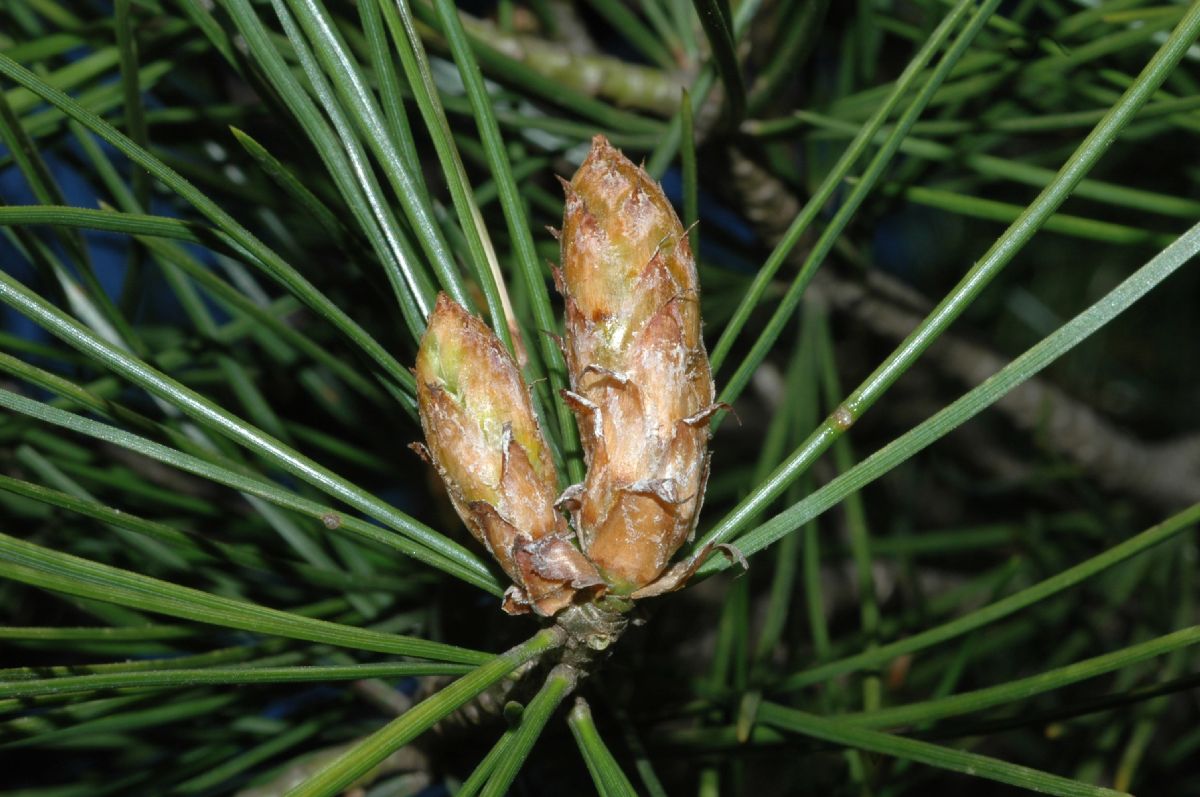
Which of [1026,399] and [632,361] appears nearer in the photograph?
[632,361]

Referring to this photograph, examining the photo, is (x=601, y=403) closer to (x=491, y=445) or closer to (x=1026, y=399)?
(x=491, y=445)

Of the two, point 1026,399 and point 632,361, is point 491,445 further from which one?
point 1026,399

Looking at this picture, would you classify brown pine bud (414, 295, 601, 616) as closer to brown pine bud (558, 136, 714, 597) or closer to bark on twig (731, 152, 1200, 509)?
brown pine bud (558, 136, 714, 597)

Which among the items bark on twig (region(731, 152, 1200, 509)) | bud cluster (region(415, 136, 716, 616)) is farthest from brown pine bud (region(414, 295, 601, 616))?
bark on twig (region(731, 152, 1200, 509))

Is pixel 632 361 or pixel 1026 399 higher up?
pixel 1026 399

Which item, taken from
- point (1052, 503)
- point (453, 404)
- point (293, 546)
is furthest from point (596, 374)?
point (1052, 503)

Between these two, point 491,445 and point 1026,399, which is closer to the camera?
point 491,445

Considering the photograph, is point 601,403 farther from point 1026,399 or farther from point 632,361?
point 1026,399

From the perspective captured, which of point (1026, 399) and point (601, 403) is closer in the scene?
point (601, 403)

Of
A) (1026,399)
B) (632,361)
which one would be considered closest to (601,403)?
(632,361)

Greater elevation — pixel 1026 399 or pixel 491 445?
pixel 1026 399
